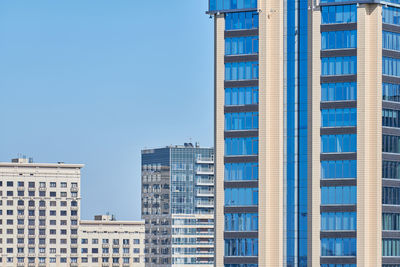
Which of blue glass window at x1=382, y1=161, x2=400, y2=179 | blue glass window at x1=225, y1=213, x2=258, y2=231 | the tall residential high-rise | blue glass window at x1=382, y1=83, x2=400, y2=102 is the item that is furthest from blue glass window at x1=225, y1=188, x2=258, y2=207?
blue glass window at x1=382, y1=83, x2=400, y2=102

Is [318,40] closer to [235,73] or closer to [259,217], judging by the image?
[235,73]

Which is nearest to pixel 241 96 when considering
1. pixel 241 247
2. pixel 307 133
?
pixel 307 133

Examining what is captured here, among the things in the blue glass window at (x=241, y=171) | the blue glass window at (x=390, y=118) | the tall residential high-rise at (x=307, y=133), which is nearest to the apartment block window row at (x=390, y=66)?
the tall residential high-rise at (x=307, y=133)

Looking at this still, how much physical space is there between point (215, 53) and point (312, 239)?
63.6ft

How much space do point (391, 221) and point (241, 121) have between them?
635 inches

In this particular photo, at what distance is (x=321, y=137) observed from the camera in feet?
394

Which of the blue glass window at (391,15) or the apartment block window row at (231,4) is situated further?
the apartment block window row at (231,4)

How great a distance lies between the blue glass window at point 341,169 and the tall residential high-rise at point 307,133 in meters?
0.09

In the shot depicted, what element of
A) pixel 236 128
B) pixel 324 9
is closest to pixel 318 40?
pixel 324 9

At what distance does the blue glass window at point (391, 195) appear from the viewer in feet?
388

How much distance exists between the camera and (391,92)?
393 ft

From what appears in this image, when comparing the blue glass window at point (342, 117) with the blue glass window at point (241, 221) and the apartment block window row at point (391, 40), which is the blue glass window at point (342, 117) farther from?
the blue glass window at point (241, 221)

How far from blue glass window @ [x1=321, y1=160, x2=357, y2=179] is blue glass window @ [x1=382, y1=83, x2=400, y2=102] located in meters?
6.32

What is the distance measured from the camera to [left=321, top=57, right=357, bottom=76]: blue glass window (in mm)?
119438
